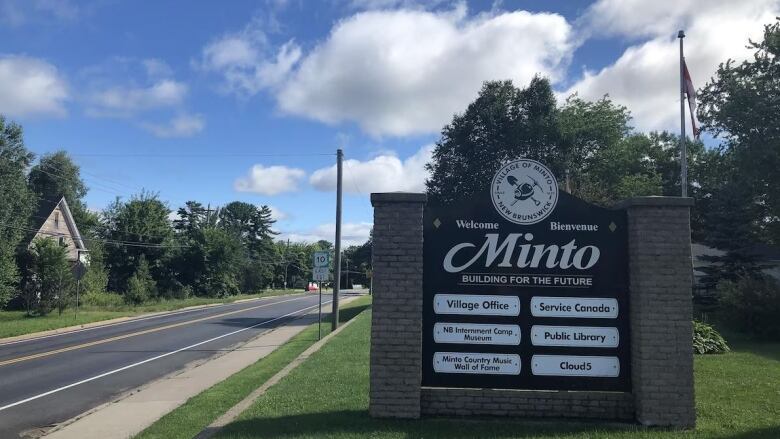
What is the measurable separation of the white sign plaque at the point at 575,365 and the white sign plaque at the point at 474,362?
0.28 metres

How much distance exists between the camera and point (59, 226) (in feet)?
172

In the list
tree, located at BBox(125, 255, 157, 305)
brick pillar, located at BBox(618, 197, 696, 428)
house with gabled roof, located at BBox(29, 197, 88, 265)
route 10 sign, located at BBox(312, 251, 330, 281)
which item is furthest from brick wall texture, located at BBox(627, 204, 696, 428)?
house with gabled roof, located at BBox(29, 197, 88, 265)

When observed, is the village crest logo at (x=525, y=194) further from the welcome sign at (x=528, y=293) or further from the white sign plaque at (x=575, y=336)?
the white sign plaque at (x=575, y=336)

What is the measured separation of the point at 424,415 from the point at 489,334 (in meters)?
1.26

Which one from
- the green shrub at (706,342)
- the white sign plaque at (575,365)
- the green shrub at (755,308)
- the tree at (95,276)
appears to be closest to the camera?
the white sign plaque at (575,365)

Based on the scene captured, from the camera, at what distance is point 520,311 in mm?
7559

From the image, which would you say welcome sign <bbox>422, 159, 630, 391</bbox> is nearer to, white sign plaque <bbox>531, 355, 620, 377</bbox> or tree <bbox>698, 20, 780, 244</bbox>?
white sign plaque <bbox>531, 355, 620, 377</bbox>

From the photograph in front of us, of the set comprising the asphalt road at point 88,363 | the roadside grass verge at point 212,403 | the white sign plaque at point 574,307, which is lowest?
the asphalt road at point 88,363

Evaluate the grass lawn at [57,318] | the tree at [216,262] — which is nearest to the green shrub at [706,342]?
the grass lawn at [57,318]

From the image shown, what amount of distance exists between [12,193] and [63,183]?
3777cm

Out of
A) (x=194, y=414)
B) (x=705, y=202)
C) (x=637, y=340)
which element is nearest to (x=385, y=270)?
(x=637, y=340)

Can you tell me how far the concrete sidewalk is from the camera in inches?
339

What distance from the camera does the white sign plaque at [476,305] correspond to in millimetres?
7573

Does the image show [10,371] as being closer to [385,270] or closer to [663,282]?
[385,270]
